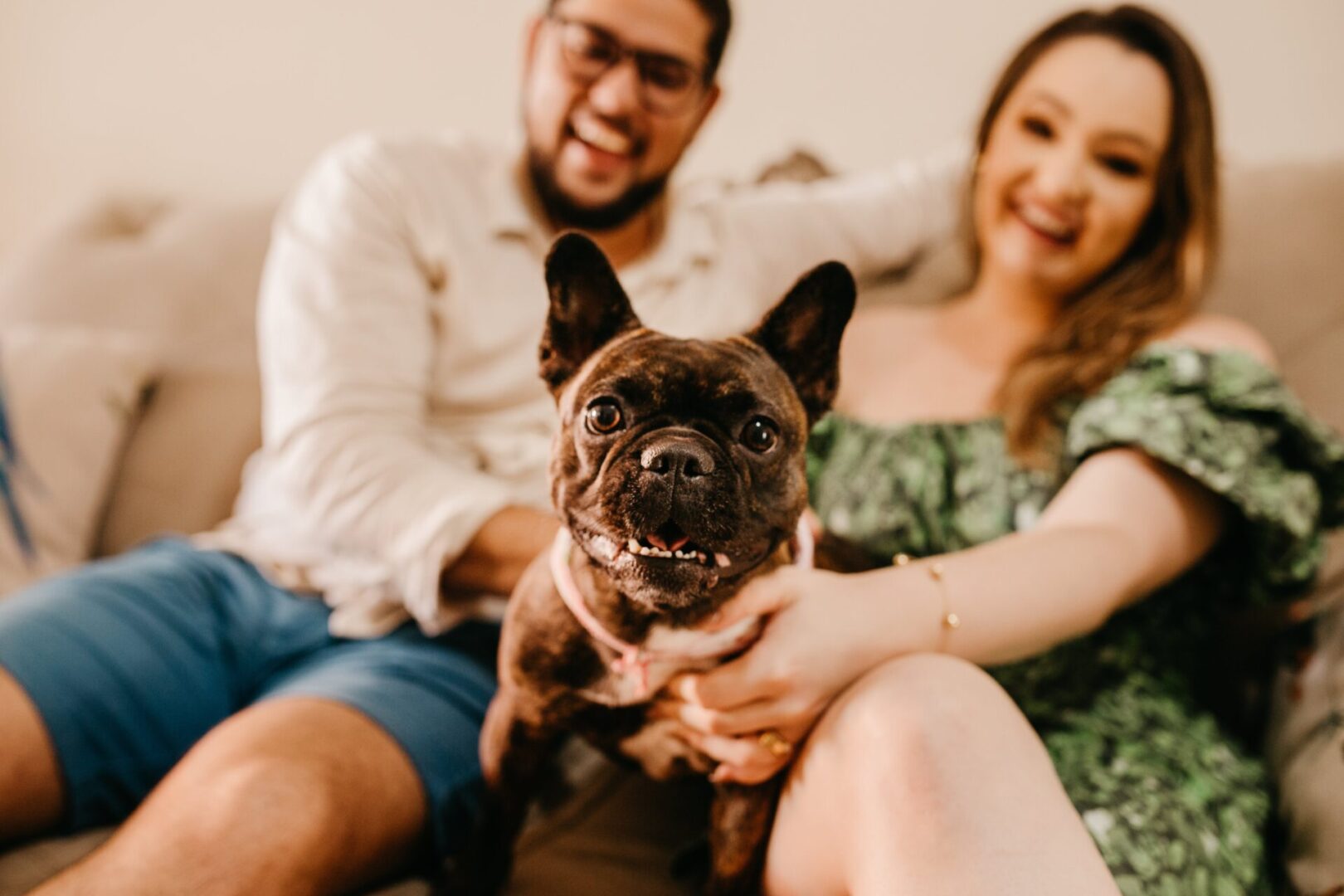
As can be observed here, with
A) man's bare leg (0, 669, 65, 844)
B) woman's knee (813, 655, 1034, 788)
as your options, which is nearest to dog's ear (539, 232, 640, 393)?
woman's knee (813, 655, 1034, 788)

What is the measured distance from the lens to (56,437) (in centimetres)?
165

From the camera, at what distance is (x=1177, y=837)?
870 millimetres

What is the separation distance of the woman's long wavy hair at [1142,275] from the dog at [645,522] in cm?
51

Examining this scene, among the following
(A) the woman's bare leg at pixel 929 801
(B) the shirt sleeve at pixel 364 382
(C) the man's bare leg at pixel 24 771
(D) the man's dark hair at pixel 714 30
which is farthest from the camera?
(D) the man's dark hair at pixel 714 30

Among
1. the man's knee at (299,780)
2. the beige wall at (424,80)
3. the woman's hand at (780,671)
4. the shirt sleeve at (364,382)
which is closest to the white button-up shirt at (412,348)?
the shirt sleeve at (364,382)

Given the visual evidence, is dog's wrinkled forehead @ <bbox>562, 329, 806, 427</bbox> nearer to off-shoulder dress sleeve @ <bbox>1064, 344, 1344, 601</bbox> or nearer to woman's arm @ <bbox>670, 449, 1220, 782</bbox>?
woman's arm @ <bbox>670, 449, 1220, 782</bbox>

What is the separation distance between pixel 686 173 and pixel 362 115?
1031 mm

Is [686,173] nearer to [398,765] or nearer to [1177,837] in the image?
[398,765]

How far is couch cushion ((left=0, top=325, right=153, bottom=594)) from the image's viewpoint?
5.23 feet

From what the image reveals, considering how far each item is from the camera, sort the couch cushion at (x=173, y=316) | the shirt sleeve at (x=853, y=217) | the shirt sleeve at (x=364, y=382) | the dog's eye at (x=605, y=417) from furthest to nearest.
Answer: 1. the couch cushion at (x=173, y=316)
2. the shirt sleeve at (x=853, y=217)
3. the shirt sleeve at (x=364, y=382)
4. the dog's eye at (x=605, y=417)

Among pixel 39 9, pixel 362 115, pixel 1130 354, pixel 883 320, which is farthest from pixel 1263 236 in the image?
pixel 39 9

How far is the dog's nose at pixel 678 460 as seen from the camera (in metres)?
0.68

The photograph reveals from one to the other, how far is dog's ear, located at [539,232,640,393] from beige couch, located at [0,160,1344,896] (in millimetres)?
632

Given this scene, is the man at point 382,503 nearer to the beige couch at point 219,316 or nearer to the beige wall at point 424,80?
the beige couch at point 219,316
